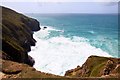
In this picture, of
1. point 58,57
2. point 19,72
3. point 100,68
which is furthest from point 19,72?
point 58,57

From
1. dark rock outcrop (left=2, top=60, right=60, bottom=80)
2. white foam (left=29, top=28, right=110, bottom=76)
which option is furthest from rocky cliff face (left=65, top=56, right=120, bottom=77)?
white foam (left=29, top=28, right=110, bottom=76)

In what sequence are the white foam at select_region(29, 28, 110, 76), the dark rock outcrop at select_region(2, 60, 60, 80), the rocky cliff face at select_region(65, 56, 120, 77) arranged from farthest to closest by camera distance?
the white foam at select_region(29, 28, 110, 76) < the rocky cliff face at select_region(65, 56, 120, 77) < the dark rock outcrop at select_region(2, 60, 60, 80)

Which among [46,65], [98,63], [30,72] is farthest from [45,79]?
[46,65]

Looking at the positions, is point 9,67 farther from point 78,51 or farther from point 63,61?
point 78,51

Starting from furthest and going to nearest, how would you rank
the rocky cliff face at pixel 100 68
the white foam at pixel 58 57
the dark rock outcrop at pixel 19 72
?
the white foam at pixel 58 57, the rocky cliff face at pixel 100 68, the dark rock outcrop at pixel 19 72

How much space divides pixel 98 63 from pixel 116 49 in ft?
195

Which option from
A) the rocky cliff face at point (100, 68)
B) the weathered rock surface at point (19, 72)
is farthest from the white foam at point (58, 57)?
the weathered rock surface at point (19, 72)

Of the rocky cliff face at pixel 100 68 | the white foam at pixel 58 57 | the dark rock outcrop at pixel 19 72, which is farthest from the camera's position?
the white foam at pixel 58 57

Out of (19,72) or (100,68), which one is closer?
(19,72)

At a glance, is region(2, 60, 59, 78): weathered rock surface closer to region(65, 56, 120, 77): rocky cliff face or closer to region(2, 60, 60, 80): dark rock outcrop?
region(2, 60, 60, 80): dark rock outcrop

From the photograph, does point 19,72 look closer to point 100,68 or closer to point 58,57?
point 100,68

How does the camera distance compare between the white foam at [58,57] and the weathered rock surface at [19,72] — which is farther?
the white foam at [58,57]

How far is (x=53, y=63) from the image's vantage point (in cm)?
7575

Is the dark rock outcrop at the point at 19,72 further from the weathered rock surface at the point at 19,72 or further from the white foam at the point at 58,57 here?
the white foam at the point at 58,57
